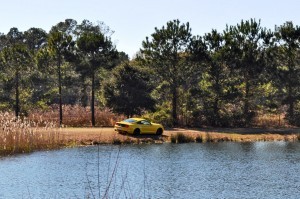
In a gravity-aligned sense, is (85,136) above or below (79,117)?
below

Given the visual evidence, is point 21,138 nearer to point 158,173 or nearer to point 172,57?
point 158,173

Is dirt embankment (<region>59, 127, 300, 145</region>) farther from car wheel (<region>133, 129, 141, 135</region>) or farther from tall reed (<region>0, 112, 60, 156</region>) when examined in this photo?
tall reed (<region>0, 112, 60, 156</region>)

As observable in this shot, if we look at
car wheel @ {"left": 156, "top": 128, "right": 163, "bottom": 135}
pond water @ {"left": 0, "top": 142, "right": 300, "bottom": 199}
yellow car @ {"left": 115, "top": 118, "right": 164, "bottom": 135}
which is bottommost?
pond water @ {"left": 0, "top": 142, "right": 300, "bottom": 199}

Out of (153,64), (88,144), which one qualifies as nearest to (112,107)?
(153,64)

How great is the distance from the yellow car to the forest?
854 centimetres

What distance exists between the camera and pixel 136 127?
44.6 meters

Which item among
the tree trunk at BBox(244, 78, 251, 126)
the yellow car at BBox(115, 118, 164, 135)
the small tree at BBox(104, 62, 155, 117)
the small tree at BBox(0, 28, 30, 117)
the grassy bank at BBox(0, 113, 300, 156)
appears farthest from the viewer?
the small tree at BBox(0, 28, 30, 117)

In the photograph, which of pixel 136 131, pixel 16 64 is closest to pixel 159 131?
pixel 136 131

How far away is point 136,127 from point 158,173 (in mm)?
16562

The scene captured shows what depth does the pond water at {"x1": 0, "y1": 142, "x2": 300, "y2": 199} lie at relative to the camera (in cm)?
2261

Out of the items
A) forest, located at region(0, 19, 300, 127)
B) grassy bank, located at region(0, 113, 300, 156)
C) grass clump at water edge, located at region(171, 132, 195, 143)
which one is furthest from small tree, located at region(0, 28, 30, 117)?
grass clump at water edge, located at region(171, 132, 195, 143)

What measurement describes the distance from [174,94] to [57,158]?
24858 mm

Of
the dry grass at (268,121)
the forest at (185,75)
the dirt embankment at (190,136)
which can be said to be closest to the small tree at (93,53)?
the forest at (185,75)

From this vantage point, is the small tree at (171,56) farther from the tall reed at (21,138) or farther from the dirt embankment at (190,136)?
the tall reed at (21,138)
